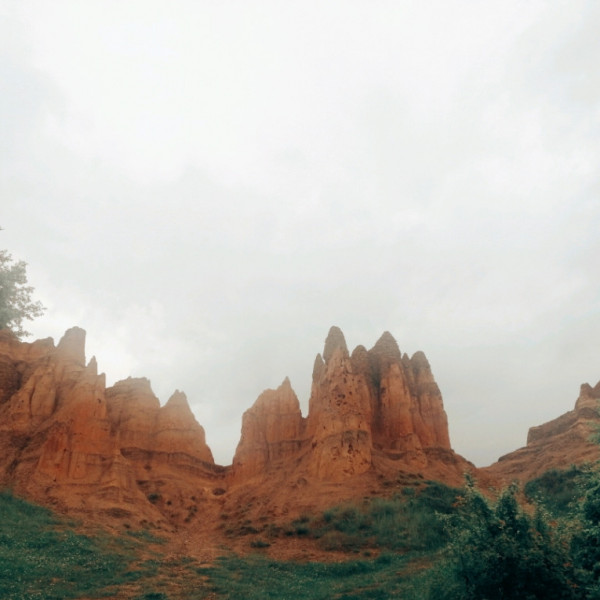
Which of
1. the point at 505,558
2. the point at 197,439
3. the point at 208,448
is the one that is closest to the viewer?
the point at 505,558

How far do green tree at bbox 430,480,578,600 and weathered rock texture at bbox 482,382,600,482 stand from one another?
50.5 meters

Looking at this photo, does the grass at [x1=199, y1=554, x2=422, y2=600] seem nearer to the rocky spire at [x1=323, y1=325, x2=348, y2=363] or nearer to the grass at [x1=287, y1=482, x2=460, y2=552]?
the grass at [x1=287, y1=482, x2=460, y2=552]

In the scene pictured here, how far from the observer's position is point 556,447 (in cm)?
6950

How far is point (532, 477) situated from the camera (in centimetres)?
6169

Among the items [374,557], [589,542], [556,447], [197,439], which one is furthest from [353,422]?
[556,447]

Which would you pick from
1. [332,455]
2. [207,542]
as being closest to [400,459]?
[332,455]

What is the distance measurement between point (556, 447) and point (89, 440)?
61916 millimetres

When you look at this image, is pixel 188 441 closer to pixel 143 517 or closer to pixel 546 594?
pixel 143 517

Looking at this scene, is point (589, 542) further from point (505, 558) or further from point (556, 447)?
point (556, 447)

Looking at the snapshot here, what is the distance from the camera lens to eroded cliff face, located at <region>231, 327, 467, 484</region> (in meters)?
48.0

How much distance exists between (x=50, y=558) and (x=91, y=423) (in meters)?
20.4

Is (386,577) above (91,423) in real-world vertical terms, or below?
below

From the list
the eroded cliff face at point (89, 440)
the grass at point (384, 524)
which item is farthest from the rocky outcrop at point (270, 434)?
the grass at point (384, 524)

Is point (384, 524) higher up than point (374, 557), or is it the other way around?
point (384, 524)
